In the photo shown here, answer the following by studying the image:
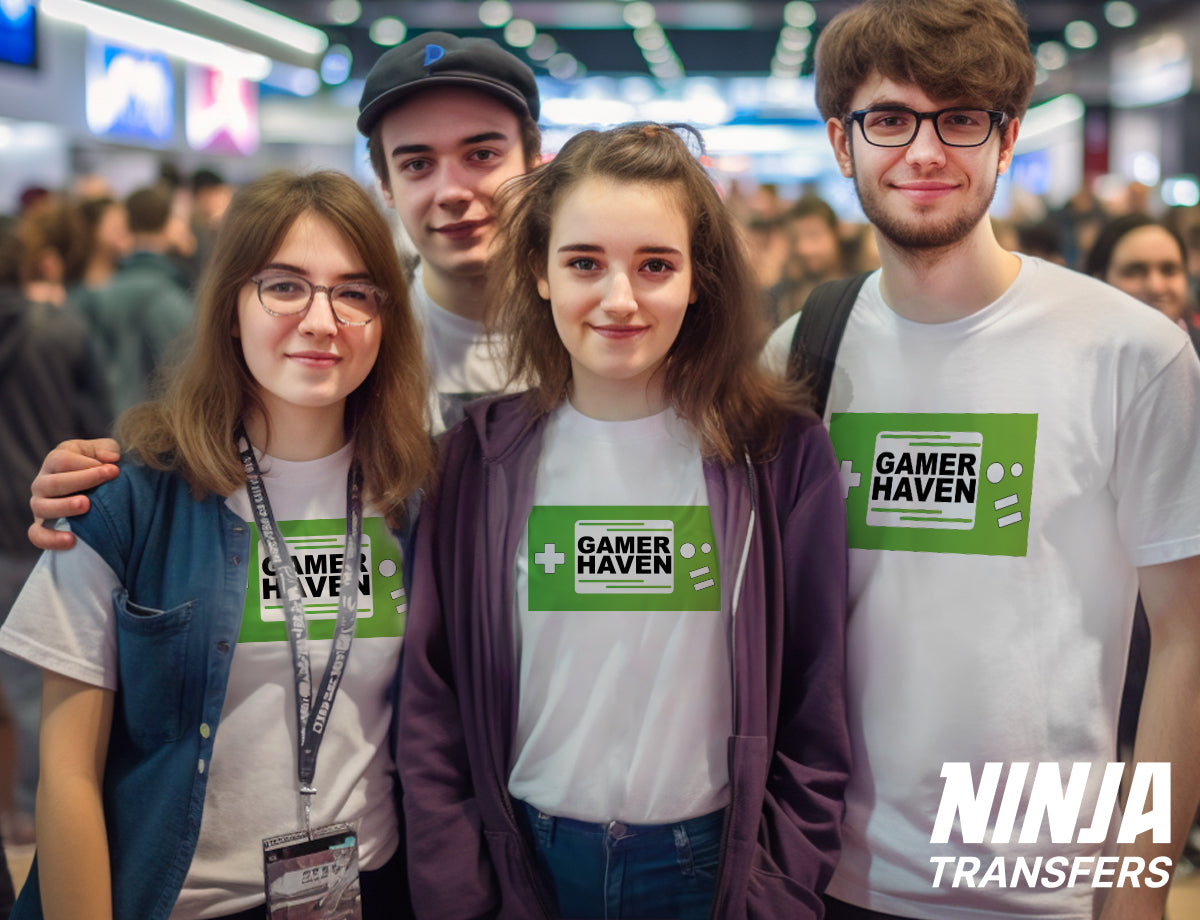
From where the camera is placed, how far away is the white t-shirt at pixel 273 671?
1.72 metres

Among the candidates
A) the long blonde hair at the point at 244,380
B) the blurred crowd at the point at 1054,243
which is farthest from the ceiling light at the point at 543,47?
the long blonde hair at the point at 244,380

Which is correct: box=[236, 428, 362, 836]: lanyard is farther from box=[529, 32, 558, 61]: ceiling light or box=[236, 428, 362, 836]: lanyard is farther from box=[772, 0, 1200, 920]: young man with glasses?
box=[529, 32, 558, 61]: ceiling light

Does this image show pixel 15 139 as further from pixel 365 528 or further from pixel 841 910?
pixel 841 910

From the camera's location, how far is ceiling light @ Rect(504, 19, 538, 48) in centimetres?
1520

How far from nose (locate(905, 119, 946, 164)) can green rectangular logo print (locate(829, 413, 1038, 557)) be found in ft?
1.47

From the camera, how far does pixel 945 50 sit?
1.90 metres

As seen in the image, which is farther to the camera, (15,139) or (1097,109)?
(1097,109)

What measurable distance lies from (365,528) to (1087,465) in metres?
1.26

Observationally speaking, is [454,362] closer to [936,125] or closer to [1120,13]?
[936,125]

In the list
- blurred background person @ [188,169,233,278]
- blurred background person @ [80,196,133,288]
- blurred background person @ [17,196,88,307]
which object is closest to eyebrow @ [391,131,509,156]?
blurred background person @ [17,196,88,307]

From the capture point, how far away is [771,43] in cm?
1700

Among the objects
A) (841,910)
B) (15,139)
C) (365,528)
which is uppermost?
(15,139)

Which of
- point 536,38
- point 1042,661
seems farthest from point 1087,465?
point 536,38

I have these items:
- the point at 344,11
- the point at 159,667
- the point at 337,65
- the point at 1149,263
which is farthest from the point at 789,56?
the point at 159,667
